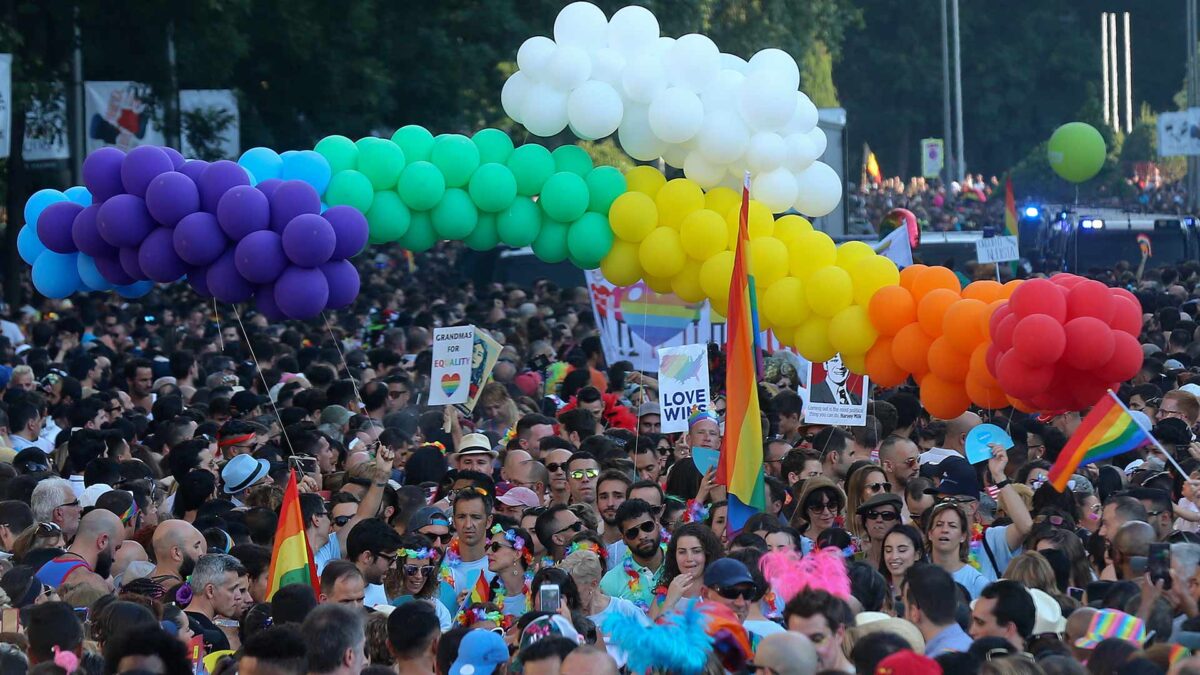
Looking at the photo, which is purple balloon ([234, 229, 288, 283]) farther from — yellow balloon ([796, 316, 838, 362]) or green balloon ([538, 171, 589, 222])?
yellow balloon ([796, 316, 838, 362])

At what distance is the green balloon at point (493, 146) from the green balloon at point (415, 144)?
27 cm

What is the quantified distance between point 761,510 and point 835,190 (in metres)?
2.35

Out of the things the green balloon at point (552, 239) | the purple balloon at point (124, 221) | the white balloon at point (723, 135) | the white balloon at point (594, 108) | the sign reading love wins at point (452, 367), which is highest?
the white balloon at point (594, 108)

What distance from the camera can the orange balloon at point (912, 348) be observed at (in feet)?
32.9

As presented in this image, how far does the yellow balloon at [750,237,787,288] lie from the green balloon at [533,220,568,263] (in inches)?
44.3

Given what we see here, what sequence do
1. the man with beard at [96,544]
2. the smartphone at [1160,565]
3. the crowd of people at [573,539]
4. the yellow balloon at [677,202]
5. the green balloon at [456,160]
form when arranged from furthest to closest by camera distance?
the green balloon at [456,160] < the yellow balloon at [677,202] < the man with beard at [96,544] < the smartphone at [1160,565] < the crowd of people at [573,539]

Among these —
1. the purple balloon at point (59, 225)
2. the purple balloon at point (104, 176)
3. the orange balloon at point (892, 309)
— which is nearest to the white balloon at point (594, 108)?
the orange balloon at point (892, 309)

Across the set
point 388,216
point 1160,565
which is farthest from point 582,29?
point 1160,565

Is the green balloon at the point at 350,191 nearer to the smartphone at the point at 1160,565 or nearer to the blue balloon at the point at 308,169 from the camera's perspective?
the blue balloon at the point at 308,169

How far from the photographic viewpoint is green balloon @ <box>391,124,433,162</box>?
35.5ft

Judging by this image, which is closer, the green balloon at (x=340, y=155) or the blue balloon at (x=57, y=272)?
the blue balloon at (x=57, y=272)

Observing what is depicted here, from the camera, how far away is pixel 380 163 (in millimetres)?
10633

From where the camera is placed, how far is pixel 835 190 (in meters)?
10.9

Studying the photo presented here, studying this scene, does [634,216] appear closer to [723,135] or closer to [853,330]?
[723,135]
